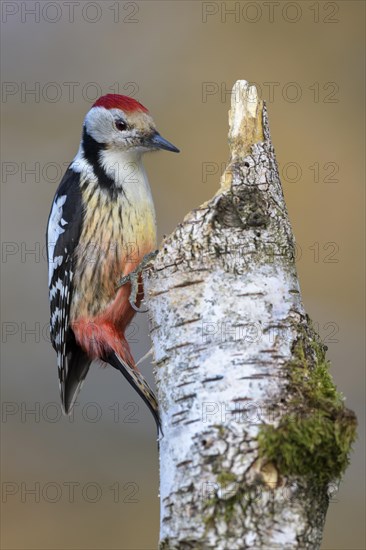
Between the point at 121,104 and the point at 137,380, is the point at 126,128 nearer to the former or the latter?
the point at 121,104

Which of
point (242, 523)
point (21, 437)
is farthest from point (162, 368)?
point (21, 437)

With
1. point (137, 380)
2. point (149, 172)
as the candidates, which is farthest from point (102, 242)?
point (149, 172)

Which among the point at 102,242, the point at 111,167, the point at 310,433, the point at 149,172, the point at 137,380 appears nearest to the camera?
the point at 310,433

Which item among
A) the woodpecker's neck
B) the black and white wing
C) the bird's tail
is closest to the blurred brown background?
the black and white wing

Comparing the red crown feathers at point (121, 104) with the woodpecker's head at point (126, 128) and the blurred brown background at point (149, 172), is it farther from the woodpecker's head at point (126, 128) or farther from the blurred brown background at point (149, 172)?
the blurred brown background at point (149, 172)

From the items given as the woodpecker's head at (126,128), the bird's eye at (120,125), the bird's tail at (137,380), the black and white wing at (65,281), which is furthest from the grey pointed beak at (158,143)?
the bird's tail at (137,380)

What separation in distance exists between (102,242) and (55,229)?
30 cm

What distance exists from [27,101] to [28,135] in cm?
30

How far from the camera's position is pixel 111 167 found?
11.3ft

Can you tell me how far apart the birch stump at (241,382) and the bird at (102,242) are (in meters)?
1.01

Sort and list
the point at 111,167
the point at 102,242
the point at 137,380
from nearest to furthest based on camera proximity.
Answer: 1. the point at 137,380
2. the point at 102,242
3. the point at 111,167

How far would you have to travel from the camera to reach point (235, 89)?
2516mm

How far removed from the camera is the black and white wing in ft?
11.2

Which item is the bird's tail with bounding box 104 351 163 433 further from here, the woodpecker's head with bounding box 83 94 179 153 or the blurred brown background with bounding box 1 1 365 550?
the blurred brown background with bounding box 1 1 365 550
